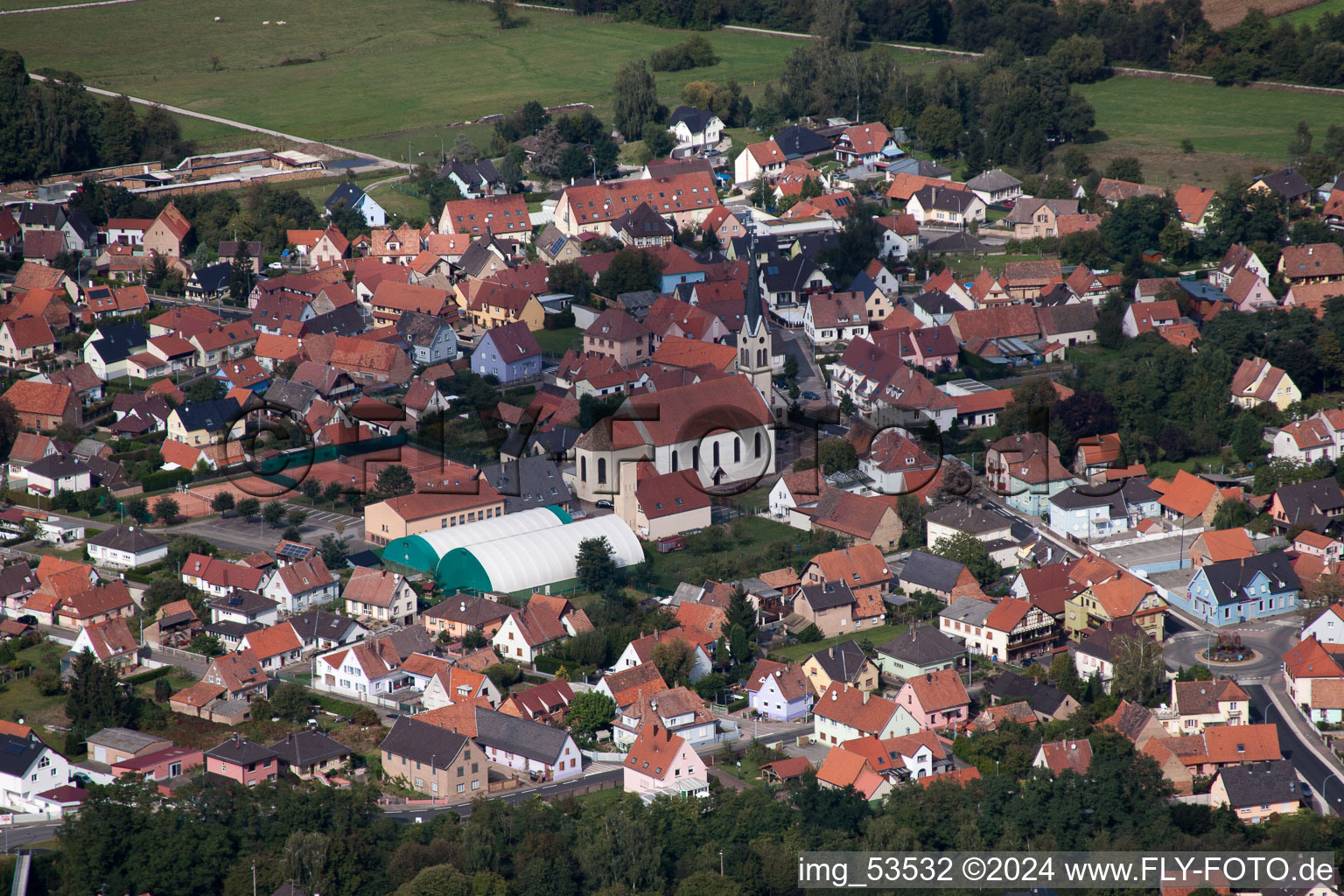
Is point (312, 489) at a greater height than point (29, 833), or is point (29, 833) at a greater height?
point (312, 489)

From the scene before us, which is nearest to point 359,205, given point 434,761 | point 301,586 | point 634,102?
point 634,102

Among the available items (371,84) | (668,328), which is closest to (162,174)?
(371,84)

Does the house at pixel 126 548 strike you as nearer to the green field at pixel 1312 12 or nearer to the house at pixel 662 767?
the house at pixel 662 767

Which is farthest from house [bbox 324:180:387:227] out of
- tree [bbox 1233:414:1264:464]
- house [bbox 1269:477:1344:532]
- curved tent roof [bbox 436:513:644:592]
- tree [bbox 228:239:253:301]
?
house [bbox 1269:477:1344:532]

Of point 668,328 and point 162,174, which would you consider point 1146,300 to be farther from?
point 162,174

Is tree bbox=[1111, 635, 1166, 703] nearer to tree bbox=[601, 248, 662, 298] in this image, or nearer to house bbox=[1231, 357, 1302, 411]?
house bbox=[1231, 357, 1302, 411]

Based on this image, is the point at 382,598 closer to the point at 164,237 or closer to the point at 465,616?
the point at 465,616

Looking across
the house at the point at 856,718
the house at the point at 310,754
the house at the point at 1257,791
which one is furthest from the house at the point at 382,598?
the house at the point at 1257,791
